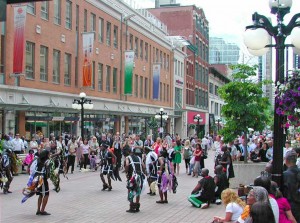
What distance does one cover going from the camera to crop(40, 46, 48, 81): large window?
1168 inches

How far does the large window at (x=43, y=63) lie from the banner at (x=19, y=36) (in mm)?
3972

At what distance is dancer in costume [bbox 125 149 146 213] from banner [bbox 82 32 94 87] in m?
21.5

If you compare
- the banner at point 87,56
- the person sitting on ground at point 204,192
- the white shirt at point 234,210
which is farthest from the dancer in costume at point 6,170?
the banner at point 87,56

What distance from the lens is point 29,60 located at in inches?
1115

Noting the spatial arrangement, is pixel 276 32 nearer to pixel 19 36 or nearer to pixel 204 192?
pixel 204 192

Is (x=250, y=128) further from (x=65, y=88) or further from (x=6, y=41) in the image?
(x=65, y=88)

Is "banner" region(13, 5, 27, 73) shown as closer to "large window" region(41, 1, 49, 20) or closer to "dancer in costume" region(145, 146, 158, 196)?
"large window" region(41, 1, 49, 20)

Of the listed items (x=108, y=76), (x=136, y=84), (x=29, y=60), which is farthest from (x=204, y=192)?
(x=136, y=84)

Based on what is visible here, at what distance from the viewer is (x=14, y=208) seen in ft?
40.9

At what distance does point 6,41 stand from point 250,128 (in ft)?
49.4

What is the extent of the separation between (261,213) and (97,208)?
26.3ft

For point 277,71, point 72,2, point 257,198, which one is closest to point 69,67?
point 72,2

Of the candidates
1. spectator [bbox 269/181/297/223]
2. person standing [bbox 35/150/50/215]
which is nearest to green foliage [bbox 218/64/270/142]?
person standing [bbox 35/150/50/215]

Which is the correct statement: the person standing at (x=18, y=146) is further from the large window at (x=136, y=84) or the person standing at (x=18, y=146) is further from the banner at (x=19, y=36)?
the large window at (x=136, y=84)
